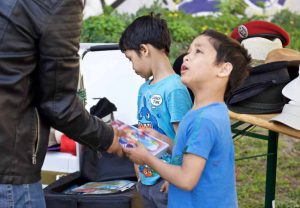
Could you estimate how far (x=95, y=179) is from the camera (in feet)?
11.4

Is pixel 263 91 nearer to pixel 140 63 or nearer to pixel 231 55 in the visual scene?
pixel 140 63

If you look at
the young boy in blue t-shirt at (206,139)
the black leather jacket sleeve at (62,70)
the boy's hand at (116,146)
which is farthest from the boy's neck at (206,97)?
the black leather jacket sleeve at (62,70)

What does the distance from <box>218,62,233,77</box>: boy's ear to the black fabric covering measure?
80 centimetres

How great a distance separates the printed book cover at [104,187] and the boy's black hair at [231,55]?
1190 mm

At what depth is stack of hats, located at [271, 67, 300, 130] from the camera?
271 cm

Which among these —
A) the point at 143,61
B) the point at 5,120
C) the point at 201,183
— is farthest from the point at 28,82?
the point at 143,61

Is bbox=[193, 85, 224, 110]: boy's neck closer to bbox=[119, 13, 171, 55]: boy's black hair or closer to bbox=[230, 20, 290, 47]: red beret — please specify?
bbox=[119, 13, 171, 55]: boy's black hair

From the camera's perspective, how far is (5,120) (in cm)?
181

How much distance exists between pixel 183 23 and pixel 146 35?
244 inches

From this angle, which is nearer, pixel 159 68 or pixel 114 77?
pixel 159 68

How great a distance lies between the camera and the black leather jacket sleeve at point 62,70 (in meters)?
1.80

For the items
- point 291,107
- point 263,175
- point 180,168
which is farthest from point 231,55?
point 263,175

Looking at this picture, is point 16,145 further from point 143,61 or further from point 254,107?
point 254,107

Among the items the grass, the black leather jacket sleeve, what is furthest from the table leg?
the black leather jacket sleeve
